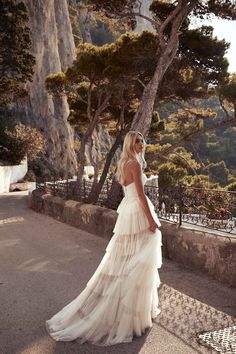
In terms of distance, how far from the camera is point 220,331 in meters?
4.00

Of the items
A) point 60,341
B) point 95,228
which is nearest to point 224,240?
point 60,341

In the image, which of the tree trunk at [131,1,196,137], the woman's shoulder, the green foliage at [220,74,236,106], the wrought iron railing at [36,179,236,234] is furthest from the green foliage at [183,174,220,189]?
the woman's shoulder

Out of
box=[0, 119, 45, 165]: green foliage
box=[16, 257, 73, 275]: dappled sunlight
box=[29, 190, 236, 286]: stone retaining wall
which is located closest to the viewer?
box=[29, 190, 236, 286]: stone retaining wall

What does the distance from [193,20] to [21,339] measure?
1291 cm

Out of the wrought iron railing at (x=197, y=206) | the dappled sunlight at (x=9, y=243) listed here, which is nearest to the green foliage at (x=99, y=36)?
the dappled sunlight at (x=9, y=243)

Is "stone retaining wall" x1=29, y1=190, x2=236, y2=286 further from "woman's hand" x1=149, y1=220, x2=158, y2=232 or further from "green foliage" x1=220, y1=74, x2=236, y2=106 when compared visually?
"green foliage" x1=220, y1=74, x2=236, y2=106

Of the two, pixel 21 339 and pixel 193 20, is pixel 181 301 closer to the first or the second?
pixel 21 339

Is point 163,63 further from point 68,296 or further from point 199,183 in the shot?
point 68,296

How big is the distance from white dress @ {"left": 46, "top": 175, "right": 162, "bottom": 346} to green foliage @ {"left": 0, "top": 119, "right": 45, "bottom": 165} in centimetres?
2067

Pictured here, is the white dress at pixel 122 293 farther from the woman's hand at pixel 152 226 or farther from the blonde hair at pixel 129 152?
the blonde hair at pixel 129 152

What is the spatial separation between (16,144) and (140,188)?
22.6 meters

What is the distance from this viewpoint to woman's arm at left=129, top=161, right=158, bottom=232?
3980 millimetres

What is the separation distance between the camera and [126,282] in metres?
3.88

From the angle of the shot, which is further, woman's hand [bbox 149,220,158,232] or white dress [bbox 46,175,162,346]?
woman's hand [bbox 149,220,158,232]
